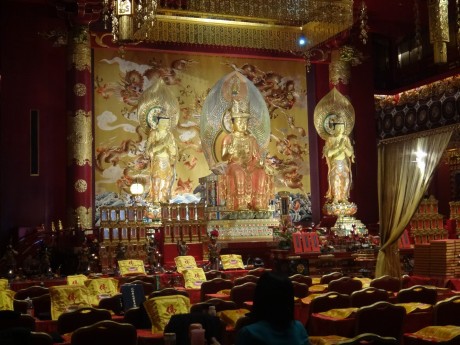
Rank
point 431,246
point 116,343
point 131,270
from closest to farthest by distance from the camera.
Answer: point 116,343 → point 431,246 → point 131,270

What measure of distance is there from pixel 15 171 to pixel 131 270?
484cm

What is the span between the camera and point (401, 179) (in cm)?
774

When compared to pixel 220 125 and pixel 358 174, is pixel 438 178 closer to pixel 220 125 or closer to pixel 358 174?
pixel 358 174

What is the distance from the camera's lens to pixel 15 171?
42.5 feet

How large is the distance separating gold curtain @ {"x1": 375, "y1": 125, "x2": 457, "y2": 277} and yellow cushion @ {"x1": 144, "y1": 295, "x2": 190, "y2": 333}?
3839 millimetres

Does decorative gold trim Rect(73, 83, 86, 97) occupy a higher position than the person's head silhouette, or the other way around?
decorative gold trim Rect(73, 83, 86, 97)

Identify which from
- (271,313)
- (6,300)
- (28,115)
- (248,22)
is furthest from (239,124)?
(271,313)

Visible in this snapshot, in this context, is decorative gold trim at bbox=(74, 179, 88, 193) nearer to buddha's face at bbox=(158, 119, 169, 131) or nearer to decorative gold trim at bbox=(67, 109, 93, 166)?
decorative gold trim at bbox=(67, 109, 93, 166)

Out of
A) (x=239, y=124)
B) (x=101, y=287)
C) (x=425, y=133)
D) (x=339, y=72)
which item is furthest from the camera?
(x=339, y=72)

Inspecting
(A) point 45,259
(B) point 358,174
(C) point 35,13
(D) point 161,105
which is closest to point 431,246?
(A) point 45,259

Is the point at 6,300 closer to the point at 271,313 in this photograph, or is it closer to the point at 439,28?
the point at 271,313

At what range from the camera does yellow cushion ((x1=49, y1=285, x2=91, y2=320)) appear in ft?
18.0

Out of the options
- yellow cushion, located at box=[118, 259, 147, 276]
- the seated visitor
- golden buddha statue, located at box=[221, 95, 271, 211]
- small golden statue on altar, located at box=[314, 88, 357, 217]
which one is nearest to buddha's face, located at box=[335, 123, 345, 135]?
small golden statue on altar, located at box=[314, 88, 357, 217]

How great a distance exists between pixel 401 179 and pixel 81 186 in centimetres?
701
